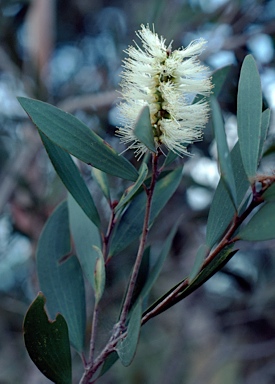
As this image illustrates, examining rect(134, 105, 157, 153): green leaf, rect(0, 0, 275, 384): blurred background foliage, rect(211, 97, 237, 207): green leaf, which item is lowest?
rect(0, 0, 275, 384): blurred background foliage

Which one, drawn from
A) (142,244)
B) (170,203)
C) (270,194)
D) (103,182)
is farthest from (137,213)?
(170,203)

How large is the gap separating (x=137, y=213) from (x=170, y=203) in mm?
1590

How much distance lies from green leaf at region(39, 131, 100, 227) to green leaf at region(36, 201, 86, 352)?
157mm

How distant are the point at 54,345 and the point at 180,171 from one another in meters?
0.34

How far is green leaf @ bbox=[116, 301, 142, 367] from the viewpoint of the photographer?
2.01ft

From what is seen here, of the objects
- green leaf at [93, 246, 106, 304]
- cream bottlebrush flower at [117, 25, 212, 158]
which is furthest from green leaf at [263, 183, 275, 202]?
green leaf at [93, 246, 106, 304]

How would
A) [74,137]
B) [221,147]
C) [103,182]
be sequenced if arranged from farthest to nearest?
[103,182] → [74,137] → [221,147]

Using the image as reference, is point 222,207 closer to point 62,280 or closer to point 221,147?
point 221,147

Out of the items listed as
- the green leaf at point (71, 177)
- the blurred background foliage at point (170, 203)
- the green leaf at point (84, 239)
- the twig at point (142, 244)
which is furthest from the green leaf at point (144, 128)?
the blurred background foliage at point (170, 203)

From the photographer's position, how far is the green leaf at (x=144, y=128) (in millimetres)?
558

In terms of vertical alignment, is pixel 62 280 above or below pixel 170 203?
above

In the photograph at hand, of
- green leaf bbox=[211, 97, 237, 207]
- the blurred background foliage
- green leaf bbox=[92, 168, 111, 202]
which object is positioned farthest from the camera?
the blurred background foliage

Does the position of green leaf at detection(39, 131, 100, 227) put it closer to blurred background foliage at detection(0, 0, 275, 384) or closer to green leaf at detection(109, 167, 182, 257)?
green leaf at detection(109, 167, 182, 257)

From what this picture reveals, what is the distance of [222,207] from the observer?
27.1 inches
